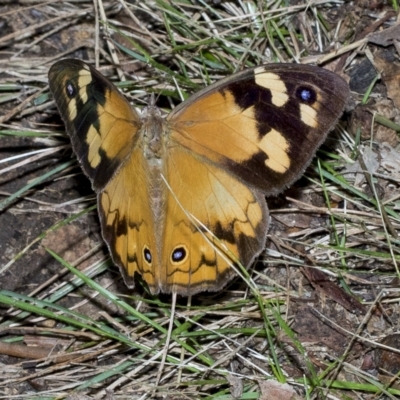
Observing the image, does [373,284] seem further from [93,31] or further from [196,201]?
[93,31]

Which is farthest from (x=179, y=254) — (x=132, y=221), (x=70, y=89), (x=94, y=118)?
(x=70, y=89)

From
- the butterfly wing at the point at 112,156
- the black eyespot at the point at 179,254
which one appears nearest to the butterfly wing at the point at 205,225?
the black eyespot at the point at 179,254

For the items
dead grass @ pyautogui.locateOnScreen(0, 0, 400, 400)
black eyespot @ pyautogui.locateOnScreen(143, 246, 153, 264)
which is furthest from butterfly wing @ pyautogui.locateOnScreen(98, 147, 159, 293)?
dead grass @ pyautogui.locateOnScreen(0, 0, 400, 400)

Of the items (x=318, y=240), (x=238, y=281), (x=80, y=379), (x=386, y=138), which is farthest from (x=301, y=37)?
(x=80, y=379)

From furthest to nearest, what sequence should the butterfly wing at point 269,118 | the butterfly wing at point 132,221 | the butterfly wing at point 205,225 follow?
the butterfly wing at point 132,221 → the butterfly wing at point 205,225 → the butterfly wing at point 269,118

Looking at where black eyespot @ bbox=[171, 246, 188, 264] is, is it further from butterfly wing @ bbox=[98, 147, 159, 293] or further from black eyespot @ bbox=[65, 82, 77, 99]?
black eyespot @ bbox=[65, 82, 77, 99]

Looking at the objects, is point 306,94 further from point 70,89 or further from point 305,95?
point 70,89

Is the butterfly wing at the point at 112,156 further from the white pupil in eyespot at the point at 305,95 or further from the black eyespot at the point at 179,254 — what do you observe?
the white pupil in eyespot at the point at 305,95

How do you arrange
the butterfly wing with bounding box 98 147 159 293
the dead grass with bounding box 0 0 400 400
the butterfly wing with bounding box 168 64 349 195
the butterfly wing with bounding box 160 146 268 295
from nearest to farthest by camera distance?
the butterfly wing with bounding box 168 64 349 195
the butterfly wing with bounding box 160 146 268 295
the butterfly wing with bounding box 98 147 159 293
the dead grass with bounding box 0 0 400 400
